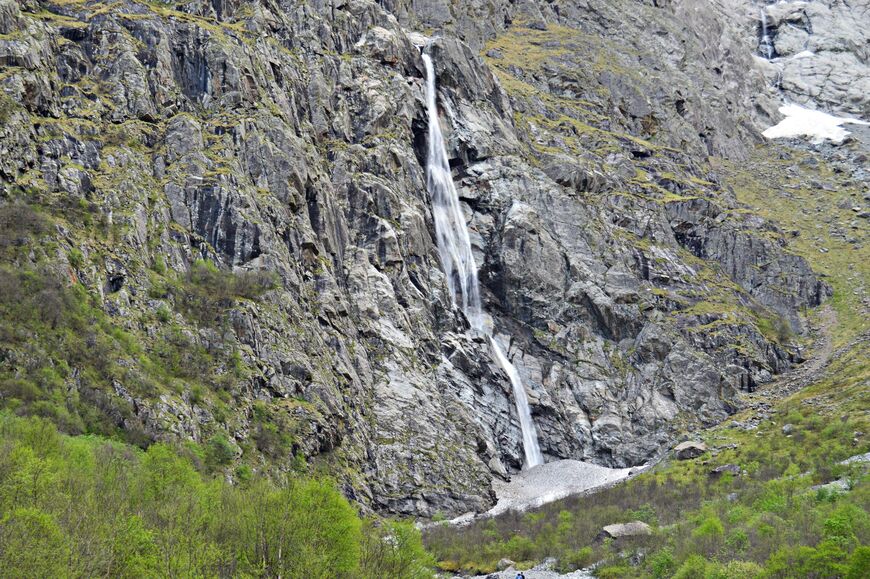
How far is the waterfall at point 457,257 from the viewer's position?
73.2 meters

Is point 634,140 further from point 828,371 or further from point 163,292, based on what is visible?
point 163,292

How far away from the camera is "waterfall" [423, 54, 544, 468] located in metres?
73.2

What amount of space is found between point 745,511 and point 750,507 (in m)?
1.47

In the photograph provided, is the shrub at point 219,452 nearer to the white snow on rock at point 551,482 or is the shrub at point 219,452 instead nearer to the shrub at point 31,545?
the shrub at point 31,545

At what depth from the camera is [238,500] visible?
3203 cm

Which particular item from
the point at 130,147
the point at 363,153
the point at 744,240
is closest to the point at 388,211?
the point at 363,153

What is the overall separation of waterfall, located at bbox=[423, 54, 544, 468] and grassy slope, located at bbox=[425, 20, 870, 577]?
50.6 ft

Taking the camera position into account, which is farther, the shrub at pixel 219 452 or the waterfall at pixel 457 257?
the waterfall at pixel 457 257

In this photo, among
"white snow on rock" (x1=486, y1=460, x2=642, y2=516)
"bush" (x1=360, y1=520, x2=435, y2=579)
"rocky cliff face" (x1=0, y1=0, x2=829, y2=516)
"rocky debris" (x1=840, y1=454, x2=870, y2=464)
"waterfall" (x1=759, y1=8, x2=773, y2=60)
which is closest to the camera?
"bush" (x1=360, y1=520, x2=435, y2=579)

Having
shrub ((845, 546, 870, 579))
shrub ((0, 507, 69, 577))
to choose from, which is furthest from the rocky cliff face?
shrub ((845, 546, 870, 579))

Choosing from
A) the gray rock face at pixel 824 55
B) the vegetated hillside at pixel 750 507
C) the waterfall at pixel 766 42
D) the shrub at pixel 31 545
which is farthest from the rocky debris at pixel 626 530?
the waterfall at pixel 766 42

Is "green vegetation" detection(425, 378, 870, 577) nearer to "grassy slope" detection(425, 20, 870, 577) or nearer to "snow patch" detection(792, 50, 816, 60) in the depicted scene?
"grassy slope" detection(425, 20, 870, 577)

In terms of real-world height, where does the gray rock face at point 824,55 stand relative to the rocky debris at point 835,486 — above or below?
above

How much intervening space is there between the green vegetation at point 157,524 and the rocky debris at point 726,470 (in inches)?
1114
